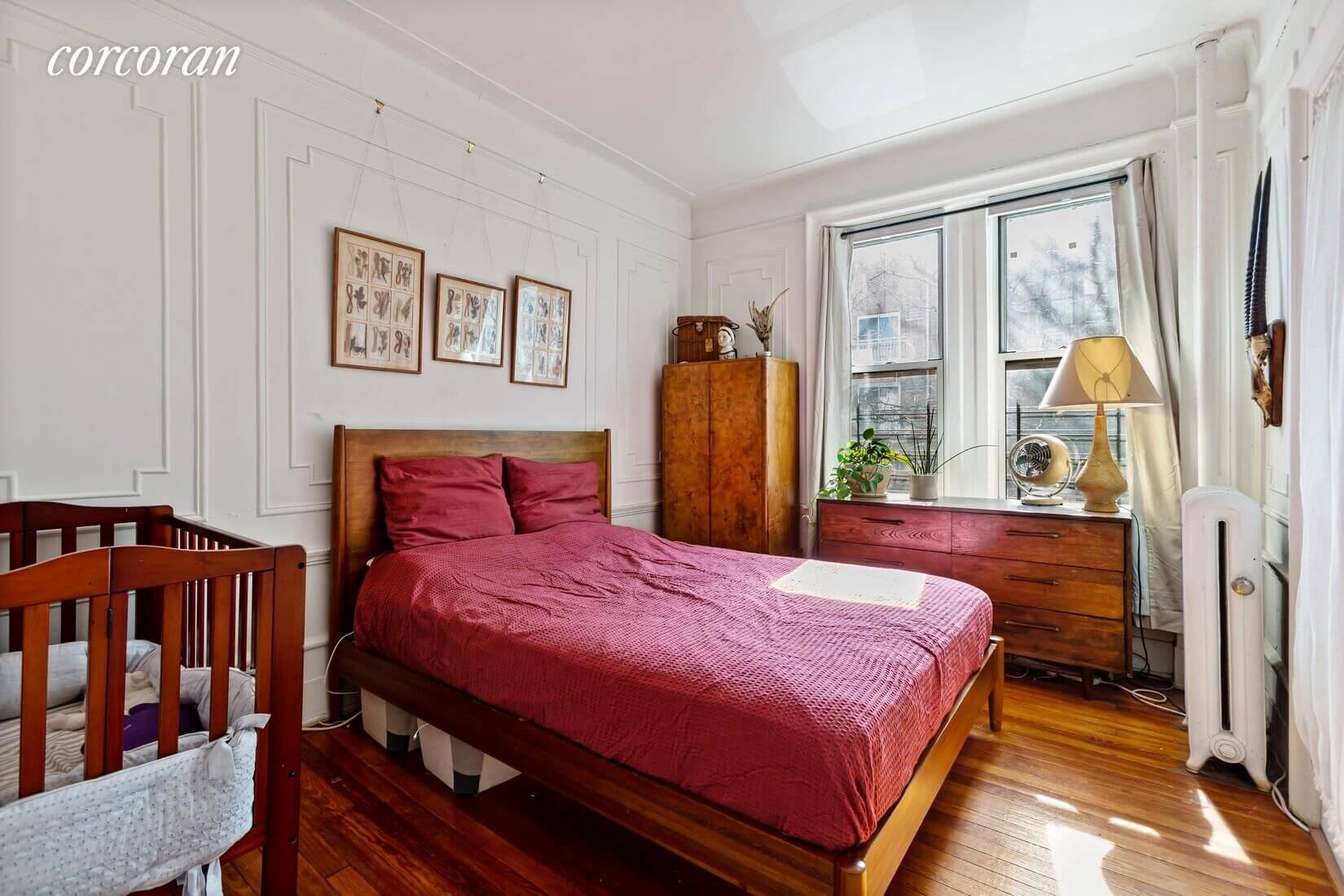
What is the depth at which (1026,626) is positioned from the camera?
114 inches

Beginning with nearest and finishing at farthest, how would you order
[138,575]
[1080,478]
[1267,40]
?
1. [138,575]
2. [1267,40]
3. [1080,478]

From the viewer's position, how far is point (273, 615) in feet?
4.55

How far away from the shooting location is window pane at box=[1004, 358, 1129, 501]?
3.22m

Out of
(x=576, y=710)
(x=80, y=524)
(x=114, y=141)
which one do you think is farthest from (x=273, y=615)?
(x=114, y=141)

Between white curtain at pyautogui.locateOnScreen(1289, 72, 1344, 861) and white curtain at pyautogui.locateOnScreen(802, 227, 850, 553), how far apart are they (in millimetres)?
2293

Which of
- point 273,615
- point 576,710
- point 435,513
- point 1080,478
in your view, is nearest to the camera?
point 273,615

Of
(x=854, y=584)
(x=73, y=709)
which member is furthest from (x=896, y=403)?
(x=73, y=709)

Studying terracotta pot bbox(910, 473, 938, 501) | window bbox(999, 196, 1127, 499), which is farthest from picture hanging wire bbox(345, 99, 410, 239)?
window bbox(999, 196, 1127, 499)

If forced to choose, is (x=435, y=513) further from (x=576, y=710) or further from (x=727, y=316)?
(x=727, y=316)

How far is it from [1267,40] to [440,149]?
3.53 m

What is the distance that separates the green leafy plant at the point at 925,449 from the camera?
362cm

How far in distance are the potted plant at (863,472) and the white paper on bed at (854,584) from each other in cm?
102

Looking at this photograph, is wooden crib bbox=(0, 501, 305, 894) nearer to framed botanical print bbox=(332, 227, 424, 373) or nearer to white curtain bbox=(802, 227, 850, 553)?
framed botanical print bbox=(332, 227, 424, 373)

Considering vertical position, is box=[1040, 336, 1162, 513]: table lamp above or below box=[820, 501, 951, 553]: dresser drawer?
above
